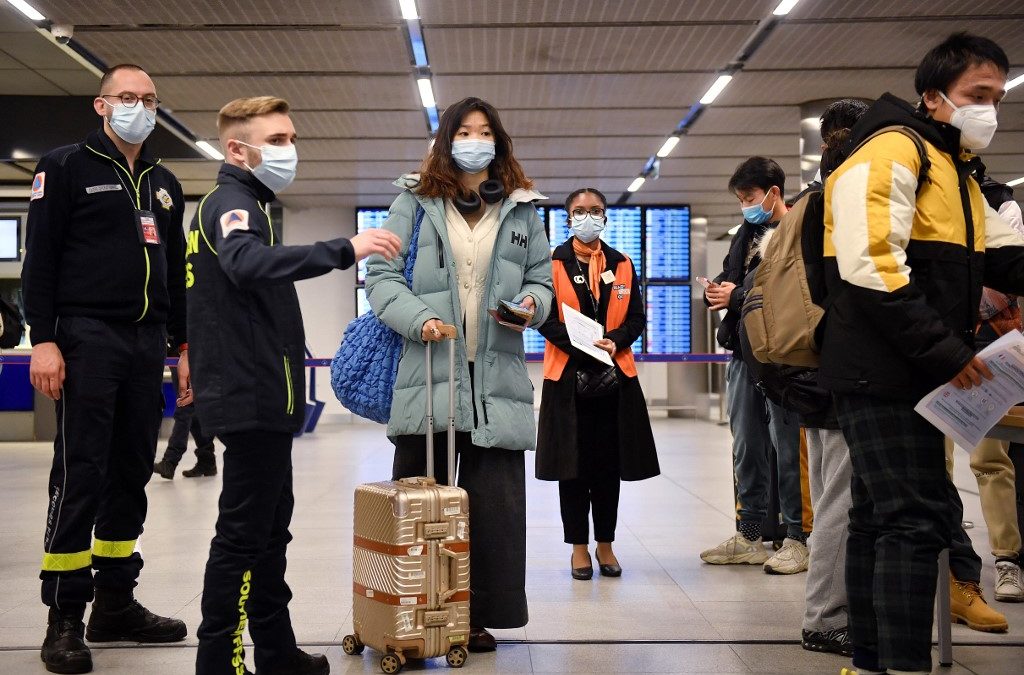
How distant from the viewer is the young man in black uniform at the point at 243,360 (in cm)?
231

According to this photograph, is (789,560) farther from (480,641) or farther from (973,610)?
(480,641)

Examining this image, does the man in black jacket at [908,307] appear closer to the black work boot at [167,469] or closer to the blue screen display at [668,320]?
the black work boot at [167,469]

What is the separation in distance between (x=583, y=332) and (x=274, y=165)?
1693 millimetres

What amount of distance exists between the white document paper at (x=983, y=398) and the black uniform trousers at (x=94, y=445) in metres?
2.18

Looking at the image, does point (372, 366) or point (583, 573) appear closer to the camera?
point (372, 366)

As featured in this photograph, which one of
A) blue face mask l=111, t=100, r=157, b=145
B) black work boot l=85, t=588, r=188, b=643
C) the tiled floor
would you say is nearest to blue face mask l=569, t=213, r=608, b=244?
the tiled floor

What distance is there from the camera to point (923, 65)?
7.89 feet

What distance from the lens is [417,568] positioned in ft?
9.02

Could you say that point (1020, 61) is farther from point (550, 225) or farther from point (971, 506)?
point (550, 225)

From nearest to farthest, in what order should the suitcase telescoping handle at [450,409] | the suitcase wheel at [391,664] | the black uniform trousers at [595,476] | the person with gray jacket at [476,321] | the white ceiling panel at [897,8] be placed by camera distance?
the suitcase wheel at [391,664], the suitcase telescoping handle at [450,409], the person with gray jacket at [476,321], the black uniform trousers at [595,476], the white ceiling panel at [897,8]

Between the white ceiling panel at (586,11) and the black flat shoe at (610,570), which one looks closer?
the black flat shoe at (610,570)

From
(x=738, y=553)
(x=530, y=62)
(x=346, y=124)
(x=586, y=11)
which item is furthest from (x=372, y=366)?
(x=346, y=124)

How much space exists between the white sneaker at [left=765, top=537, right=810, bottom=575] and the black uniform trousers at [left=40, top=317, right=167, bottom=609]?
247cm

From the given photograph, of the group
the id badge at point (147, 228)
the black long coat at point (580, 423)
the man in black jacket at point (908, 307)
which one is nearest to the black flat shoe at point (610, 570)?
the black long coat at point (580, 423)
